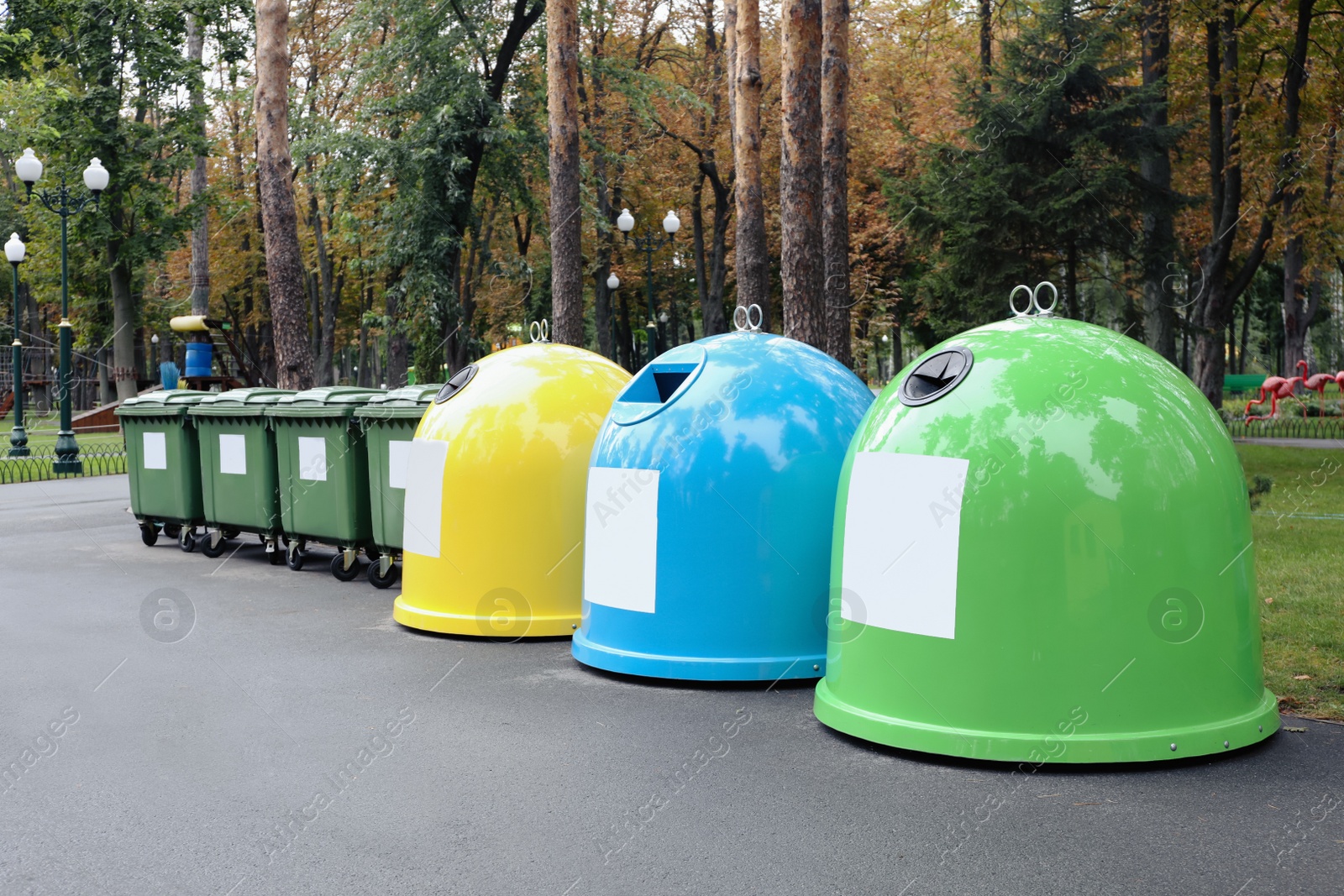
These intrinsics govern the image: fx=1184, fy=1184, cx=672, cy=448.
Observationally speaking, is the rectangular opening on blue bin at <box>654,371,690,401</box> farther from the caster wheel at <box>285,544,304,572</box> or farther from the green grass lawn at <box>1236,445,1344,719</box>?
the caster wheel at <box>285,544,304,572</box>

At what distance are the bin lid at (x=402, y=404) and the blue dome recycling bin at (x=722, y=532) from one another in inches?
124

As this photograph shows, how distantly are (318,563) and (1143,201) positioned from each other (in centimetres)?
1314

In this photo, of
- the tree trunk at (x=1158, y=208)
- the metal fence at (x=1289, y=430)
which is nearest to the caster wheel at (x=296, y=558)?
the tree trunk at (x=1158, y=208)

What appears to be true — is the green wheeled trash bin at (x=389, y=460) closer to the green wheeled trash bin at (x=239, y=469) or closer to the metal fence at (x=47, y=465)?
the green wheeled trash bin at (x=239, y=469)

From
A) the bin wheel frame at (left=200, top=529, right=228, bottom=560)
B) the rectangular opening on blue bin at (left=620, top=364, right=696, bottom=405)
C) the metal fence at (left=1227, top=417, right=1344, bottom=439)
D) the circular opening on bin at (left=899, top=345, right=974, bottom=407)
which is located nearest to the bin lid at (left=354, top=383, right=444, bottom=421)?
the rectangular opening on blue bin at (left=620, top=364, right=696, bottom=405)

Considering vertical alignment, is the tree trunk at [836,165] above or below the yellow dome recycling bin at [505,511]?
above

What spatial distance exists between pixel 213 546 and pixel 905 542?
331 inches

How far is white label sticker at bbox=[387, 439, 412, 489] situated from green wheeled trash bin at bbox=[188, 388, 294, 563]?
191cm

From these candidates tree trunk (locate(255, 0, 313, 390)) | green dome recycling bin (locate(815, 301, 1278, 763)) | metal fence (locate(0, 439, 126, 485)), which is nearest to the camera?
green dome recycling bin (locate(815, 301, 1278, 763))

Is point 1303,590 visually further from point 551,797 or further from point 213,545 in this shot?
point 213,545

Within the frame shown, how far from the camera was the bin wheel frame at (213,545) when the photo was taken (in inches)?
439

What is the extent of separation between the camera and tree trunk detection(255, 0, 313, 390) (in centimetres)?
1538

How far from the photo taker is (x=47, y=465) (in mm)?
20750

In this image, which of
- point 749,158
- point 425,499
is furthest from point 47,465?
point 425,499
